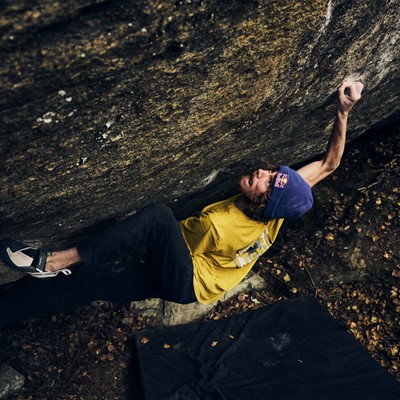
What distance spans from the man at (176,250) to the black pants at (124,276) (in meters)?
0.01

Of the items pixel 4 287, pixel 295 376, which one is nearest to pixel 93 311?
pixel 4 287

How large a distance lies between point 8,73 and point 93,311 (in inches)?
153

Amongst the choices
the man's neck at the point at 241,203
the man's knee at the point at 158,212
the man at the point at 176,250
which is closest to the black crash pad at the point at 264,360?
the man at the point at 176,250

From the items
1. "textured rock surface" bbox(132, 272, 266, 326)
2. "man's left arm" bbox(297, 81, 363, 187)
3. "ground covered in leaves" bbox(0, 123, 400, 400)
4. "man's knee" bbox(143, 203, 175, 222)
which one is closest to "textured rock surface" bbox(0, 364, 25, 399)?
"ground covered in leaves" bbox(0, 123, 400, 400)

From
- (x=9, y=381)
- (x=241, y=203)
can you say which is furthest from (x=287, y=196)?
(x=9, y=381)

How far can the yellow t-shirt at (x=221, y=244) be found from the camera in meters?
4.70

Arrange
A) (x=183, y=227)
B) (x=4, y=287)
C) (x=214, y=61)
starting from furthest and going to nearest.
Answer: (x=4, y=287)
(x=183, y=227)
(x=214, y=61)

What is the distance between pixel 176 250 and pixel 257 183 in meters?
1.09

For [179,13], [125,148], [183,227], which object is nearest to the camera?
[179,13]

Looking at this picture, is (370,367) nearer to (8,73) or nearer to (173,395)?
(173,395)

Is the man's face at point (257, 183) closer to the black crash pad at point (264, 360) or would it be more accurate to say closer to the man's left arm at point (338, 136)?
the man's left arm at point (338, 136)

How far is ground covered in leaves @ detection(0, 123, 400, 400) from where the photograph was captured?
526cm

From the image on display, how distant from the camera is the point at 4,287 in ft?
18.2

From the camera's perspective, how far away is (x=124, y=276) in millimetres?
5039
